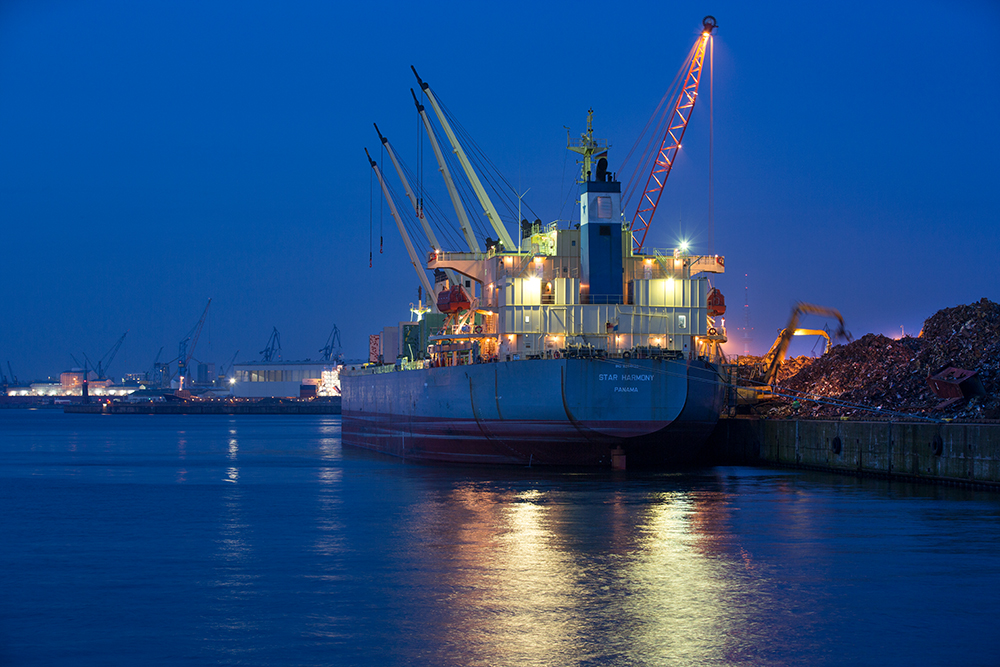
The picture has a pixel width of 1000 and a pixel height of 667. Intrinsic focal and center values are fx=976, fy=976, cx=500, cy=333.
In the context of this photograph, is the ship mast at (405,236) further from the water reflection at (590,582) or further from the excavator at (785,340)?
the water reflection at (590,582)

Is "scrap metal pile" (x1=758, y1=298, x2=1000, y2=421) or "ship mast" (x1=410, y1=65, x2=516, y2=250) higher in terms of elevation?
"ship mast" (x1=410, y1=65, x2=516, y2=250)

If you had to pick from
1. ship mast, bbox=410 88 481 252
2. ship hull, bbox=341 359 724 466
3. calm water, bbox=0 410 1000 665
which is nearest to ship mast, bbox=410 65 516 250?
ship mast, bbox=410 88 481 252

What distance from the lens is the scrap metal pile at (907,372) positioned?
3634 cm

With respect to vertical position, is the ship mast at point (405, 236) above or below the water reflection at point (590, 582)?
above

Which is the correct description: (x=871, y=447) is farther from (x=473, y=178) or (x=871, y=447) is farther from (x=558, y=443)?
(x=473, y=178)

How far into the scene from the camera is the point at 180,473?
4609 centimetres

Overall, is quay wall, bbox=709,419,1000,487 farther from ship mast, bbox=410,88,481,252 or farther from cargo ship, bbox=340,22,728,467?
ship mast, bbox=410,88,481,252

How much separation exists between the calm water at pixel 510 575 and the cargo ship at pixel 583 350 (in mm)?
2629

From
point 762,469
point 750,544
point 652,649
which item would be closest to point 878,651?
point 652,649

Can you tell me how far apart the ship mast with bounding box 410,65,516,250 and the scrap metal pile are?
53.2 feet

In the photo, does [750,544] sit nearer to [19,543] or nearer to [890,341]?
[19,543]

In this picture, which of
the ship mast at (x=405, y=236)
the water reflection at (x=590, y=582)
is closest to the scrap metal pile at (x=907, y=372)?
the water reflection at (x=590, y=582)

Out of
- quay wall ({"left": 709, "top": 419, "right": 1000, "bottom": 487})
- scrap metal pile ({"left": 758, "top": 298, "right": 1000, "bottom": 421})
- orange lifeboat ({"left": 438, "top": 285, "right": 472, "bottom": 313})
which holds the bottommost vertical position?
quay wall ({"left": 709, "top": 419, "right": 1000, "bottom": 487})

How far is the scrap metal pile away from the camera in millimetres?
36344
